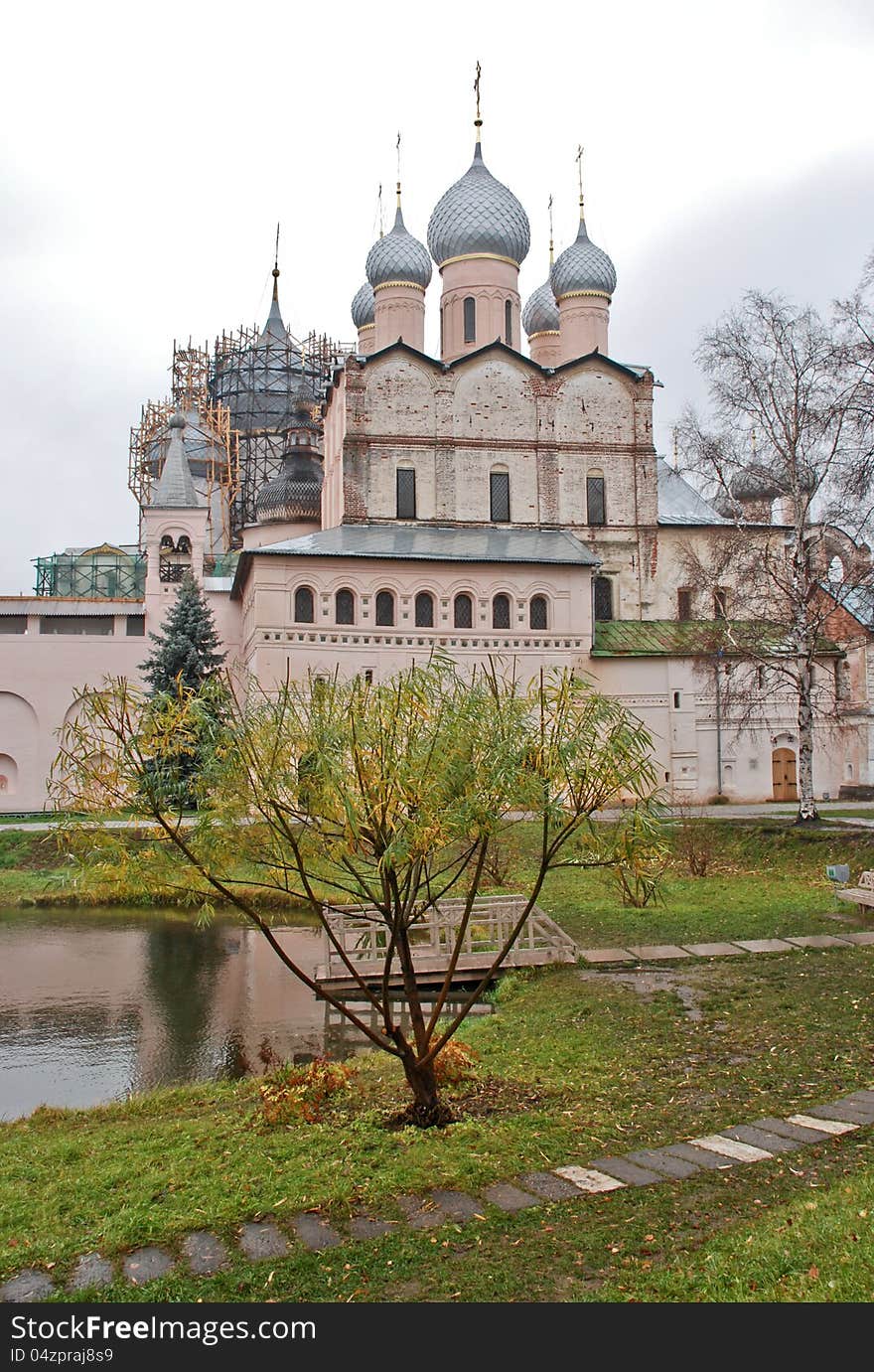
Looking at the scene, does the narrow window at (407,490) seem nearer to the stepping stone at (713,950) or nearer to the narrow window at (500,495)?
the narrow window at (500,495)

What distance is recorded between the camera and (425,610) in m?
28.8

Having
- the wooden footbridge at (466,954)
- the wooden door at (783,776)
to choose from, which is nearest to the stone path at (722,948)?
the wooden footbridge at (466,954)

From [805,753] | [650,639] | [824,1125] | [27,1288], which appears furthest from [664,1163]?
[650,639]

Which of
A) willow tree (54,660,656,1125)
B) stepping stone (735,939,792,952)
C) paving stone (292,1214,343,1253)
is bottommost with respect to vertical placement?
paving stone (292,1214,343,1253)

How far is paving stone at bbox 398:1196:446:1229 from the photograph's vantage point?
203 inches

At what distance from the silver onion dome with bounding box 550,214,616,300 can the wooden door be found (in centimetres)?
1613

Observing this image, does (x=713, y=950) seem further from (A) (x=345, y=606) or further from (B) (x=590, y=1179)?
(A) (x=345, y=606)

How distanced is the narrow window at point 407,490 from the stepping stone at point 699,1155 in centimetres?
2586

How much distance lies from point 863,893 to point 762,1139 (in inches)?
337

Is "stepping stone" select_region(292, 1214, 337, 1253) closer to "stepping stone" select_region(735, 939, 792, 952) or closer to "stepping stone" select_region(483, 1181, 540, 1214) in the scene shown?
"stepping stone" select_region(483, 1181, 540, 1214)

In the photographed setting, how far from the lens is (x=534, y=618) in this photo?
29344 mm

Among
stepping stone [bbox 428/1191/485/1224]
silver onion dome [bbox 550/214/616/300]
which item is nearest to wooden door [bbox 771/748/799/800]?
silver onion dome [bbox 550/214/616/300]

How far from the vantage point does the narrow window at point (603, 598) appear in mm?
31578

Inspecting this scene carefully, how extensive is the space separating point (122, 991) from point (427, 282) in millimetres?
27199
